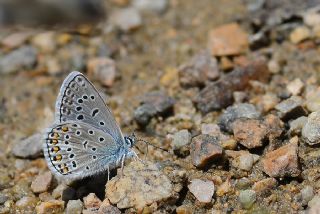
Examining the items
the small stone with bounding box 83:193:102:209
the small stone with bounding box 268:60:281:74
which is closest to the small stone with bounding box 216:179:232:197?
the small stone with bounding box 83:193:102:209

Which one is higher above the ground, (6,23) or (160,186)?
(6,23)

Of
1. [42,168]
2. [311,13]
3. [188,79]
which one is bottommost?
[42,168]

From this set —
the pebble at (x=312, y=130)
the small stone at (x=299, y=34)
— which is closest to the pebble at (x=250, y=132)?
the pebble at (x=312, y=130)

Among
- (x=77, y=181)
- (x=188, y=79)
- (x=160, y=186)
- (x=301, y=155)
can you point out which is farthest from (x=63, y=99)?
(x=301, y=155)

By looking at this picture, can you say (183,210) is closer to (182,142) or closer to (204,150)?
(204,150)

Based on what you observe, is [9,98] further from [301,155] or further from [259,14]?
[301,155]
